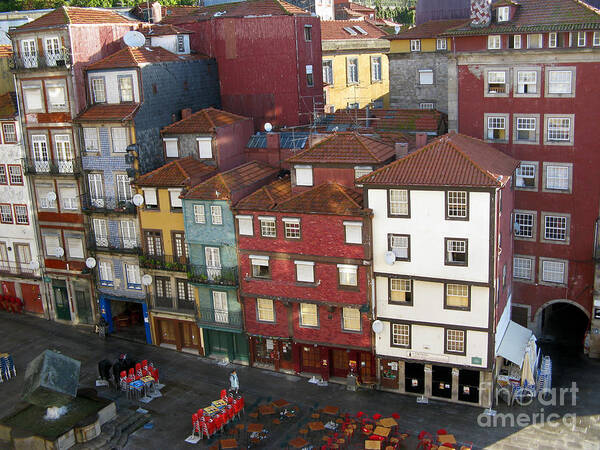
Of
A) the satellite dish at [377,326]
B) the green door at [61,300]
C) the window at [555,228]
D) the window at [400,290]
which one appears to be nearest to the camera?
the window at [400,290]

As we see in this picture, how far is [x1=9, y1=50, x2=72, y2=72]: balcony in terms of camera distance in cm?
5269

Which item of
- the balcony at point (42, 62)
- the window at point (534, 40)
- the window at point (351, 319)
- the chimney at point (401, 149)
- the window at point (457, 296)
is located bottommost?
the window at point (351, 319)

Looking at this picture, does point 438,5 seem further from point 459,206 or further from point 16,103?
point 16,103

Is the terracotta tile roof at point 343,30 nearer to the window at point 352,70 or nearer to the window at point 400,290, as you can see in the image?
the window at point 352,70

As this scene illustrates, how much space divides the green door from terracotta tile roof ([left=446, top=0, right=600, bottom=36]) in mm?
35563

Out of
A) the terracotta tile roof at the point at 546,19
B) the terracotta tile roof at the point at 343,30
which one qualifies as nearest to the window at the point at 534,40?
the terracotta tile roof at the point at 546,19

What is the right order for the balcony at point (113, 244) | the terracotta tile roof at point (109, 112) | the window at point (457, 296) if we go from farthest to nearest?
the balcony at point (113, 244), the terracotta tile roof at point (109, 112), the window at point (457, 296)

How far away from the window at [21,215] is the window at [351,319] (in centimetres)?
2836

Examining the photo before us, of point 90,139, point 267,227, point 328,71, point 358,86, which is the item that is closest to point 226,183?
point 267,227

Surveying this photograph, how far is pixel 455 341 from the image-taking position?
4272cm

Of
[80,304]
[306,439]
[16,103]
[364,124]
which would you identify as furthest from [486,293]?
[16,103]

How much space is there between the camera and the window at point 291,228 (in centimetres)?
4522

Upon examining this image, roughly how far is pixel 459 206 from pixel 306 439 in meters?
15.7

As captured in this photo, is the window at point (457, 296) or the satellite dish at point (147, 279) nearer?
the window at point (457, 296)
